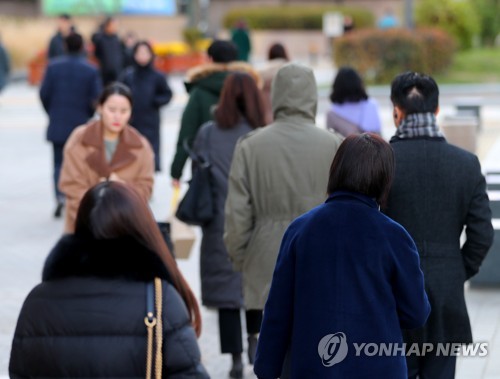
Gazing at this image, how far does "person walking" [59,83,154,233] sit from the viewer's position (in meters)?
7.36

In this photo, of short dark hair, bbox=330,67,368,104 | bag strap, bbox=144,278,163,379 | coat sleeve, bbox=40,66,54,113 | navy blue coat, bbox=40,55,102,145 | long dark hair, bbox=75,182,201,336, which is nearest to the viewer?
bag strap, bbox=144,278,163,379

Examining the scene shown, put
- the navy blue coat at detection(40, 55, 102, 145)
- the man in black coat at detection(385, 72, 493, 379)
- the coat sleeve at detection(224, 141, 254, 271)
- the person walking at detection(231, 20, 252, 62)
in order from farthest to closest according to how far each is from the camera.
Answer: the person walking at detection(231, 20, 252, 62)
the navy blue coat at detection(40, 55, 102, 145)
the coat sleeve at detection(224, 141, 254, 271)
the man in black coat at detection(385, 72, 493, 379)

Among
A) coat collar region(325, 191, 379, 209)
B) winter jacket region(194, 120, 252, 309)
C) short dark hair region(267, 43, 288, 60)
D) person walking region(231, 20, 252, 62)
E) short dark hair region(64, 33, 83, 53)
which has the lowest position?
person walking region(231, 20, 252, 62)

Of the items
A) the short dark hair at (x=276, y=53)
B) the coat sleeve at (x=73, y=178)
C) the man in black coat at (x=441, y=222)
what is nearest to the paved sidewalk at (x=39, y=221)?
the coat sleeve at (x=73, y=178)

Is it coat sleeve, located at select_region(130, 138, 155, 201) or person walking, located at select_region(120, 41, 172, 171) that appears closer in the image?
coat sleeve, located at select_region(130, 138, 155, 201)

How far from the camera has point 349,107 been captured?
355 inches

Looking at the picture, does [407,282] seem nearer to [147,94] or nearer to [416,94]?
[416,94]

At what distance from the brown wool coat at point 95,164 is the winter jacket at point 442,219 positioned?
8.73ft

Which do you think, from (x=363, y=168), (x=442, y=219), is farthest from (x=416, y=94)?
(x=363, y=168)

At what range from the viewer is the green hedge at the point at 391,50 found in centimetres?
2566

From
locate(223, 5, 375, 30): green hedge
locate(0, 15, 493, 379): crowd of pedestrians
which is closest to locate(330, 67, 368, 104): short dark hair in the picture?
locate(0, 15, 493, 379): crowd of pedestrians

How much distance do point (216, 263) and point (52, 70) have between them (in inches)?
212

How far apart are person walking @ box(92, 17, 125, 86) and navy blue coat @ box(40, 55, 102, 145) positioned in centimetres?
703

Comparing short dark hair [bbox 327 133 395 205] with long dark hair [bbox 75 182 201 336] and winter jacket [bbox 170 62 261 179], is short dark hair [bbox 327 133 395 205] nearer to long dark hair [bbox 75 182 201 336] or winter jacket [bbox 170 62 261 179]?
long dark hair [bbox 75 182 201 336]
